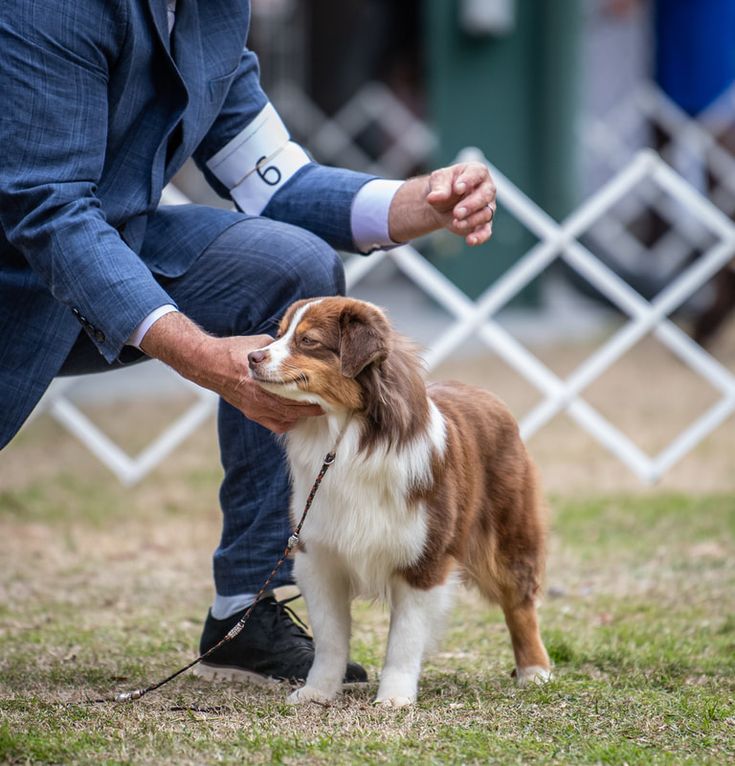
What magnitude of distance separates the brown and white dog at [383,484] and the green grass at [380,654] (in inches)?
7.2

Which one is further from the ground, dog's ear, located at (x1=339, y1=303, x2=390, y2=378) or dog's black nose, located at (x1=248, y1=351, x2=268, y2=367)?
dog's ear, located at (x1=339, y1=303, x2=390, y2=378)

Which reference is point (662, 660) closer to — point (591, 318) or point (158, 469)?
point (158, 469)

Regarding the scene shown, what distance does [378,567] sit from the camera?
2793 mm

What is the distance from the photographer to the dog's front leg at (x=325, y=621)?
2.87m

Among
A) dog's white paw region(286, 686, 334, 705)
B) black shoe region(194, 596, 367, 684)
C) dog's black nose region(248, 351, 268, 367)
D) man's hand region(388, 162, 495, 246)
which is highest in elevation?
man's hand region(388, 162, 495, 246)

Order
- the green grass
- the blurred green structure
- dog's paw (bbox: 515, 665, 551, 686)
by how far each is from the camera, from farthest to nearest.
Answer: the blurred green structure, dog's paw (bbox: 515, 665, 551, 686), the green grass

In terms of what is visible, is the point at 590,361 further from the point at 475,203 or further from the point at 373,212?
the point at 475,203

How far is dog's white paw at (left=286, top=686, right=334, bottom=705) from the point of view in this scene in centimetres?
285

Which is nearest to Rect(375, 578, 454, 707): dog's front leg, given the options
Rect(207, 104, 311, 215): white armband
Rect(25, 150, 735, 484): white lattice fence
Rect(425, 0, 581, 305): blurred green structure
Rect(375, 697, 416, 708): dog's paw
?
Rect(375, 697, 416, 708): dog's paw

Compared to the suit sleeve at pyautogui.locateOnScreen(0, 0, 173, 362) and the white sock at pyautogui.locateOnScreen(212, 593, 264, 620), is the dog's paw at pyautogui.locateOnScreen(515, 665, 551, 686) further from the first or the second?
the suit sleeve at pyautogui.locateOnScreen(0, 0, 173, 362)

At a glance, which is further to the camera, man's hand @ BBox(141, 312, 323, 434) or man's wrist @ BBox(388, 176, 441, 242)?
man's wrist @ BBox(388, 176, 441, 242)

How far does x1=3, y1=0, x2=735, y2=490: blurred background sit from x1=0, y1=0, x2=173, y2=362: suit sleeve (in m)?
3.02

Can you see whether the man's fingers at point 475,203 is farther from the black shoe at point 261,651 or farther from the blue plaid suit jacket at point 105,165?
the black shoe at point 261,651

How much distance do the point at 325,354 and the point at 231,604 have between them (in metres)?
0.81
